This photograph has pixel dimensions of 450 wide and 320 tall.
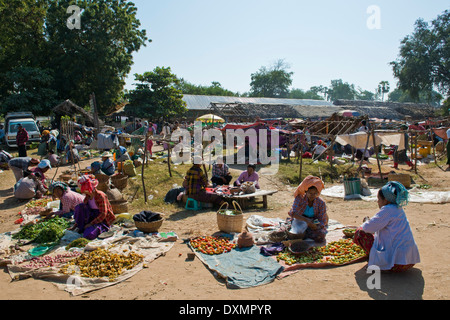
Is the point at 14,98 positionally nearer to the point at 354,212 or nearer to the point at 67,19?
the point at 67,19

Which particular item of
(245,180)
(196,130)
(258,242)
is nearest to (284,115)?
(196,130)

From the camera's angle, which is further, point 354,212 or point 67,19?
point 67,19

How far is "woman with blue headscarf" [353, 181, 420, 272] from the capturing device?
3.79m

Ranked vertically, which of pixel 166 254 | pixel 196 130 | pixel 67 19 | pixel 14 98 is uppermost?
pixel 67 19

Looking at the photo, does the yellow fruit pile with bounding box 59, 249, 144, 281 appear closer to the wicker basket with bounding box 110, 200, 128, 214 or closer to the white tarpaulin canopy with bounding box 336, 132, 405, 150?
the wicker basket with bounding box 110, 200, 128, 214

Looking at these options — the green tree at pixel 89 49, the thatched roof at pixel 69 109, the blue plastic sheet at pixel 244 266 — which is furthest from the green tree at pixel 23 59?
the blue plastic sheet at pixel 244 266

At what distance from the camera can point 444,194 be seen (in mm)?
7824

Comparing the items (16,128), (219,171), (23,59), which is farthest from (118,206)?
(23,59)

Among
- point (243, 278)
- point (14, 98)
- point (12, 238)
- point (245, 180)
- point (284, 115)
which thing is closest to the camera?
point (243, 278)

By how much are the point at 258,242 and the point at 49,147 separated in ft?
40.7

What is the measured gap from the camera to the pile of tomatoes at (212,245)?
4930 millimetres

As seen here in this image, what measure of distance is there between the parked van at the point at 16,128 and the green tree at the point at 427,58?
113 feet

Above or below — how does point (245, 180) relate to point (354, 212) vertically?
above
